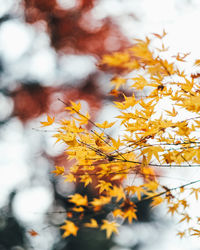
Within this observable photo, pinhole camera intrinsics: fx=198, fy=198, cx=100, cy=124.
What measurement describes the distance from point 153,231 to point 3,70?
8611 millimetres

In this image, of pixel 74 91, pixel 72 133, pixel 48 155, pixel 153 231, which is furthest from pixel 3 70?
pixel 153 231

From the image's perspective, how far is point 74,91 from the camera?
6.70 metres

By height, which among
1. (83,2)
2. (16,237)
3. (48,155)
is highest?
(83,2)

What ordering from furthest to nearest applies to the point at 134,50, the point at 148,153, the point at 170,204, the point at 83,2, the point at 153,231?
1. the point at 153,231
2. the point at 83,2
3. the point at 170,204
4. the point at 148,153
5. the point at 134,50

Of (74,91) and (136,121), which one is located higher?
(136,121)

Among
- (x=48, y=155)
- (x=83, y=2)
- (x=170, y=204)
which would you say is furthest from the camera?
(x=48, y=155)

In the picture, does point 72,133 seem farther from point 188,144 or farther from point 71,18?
point 71,18

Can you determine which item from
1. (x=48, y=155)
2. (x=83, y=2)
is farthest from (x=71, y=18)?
(x=48, y=155)

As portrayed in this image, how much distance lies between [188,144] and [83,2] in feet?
21.9

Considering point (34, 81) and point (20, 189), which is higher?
point (34, 81)

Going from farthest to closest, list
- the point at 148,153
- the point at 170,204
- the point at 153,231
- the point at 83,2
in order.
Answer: the point at 153,231 < the point at 83,2 < the point at 170,204 < the point at 148,153

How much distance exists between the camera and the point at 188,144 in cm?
147

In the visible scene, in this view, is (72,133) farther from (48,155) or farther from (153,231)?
(153,231)

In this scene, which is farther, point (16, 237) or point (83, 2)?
point (16, 237)
